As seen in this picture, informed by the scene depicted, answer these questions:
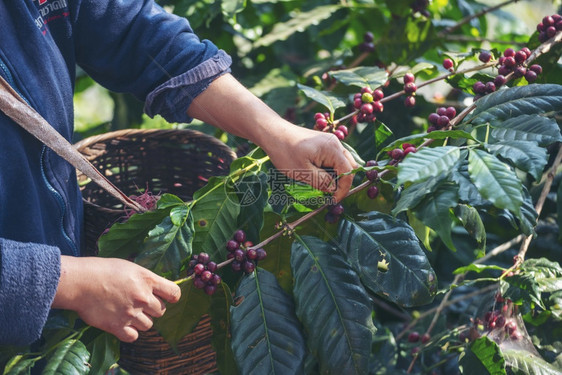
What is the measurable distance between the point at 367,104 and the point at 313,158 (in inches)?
9.8

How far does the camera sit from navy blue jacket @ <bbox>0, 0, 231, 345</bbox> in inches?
32.6

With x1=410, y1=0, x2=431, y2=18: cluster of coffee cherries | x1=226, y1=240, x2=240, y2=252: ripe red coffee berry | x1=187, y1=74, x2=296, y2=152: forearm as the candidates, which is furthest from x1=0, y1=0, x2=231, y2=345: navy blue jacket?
x1=410, y1=0, x2=431, y2=18: cluster of coffee cherries

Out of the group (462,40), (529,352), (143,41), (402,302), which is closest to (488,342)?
(529,352)

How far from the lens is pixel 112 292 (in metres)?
0.86

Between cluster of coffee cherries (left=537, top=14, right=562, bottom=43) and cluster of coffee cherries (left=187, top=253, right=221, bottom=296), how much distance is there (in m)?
0.84

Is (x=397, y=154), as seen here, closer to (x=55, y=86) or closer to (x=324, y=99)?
(x=324, y=99)

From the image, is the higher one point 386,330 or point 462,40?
point 462,40

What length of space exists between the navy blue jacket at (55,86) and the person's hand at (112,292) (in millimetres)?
30

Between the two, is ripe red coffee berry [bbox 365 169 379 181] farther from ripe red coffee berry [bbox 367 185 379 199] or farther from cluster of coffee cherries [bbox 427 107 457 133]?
cluster of coffee cherries [bbox 427 107 457 133]

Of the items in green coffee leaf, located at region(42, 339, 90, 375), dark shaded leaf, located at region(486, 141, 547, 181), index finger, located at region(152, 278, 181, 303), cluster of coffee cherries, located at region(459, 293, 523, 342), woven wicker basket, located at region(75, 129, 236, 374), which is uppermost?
dark shaded leaf, located at region(486, 141, 547, 181)

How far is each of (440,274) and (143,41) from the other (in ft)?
3.42

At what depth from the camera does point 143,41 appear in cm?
118

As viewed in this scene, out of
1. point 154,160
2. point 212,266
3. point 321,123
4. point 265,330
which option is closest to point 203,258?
point 212,266

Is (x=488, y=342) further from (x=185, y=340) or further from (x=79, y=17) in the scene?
(x=79, y=17)
